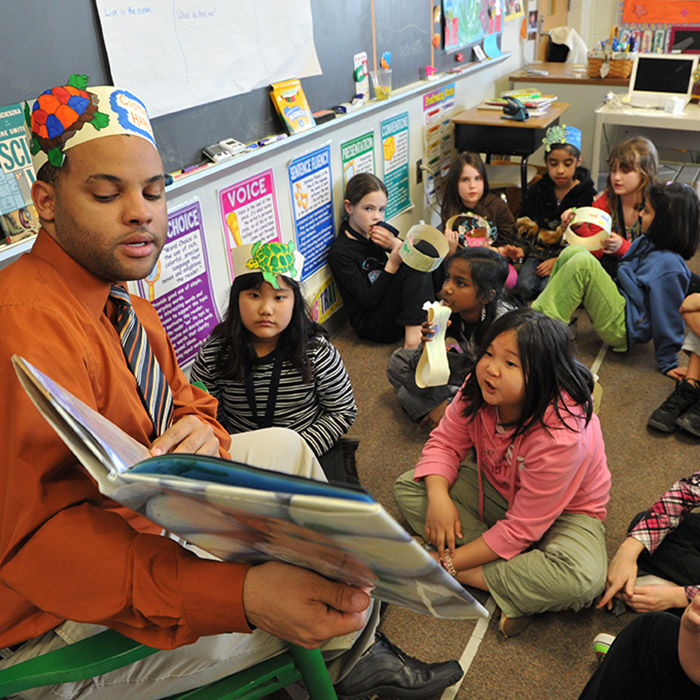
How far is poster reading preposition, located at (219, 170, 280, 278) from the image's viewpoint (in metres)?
2.33

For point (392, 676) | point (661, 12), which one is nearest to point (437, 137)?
point (661, 12)

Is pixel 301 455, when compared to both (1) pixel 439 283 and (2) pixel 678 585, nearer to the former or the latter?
(2) pixel 678 585

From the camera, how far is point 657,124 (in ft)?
12.8

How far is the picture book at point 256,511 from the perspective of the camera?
0.57m

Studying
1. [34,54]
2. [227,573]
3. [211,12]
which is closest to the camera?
[227,573]

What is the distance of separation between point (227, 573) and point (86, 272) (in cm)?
52

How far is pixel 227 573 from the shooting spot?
0.84 m

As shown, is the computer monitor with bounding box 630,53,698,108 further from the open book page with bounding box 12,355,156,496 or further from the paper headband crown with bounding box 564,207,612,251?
the open book page with bounding box 12,355,156,496

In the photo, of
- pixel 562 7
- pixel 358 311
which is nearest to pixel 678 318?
pixel 358 311

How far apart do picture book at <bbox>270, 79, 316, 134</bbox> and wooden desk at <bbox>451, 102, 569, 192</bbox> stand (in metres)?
1.54

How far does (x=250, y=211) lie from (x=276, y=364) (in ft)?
2.45

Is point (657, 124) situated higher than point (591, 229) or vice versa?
point (657, 124)

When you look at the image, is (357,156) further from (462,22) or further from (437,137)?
(462,22)

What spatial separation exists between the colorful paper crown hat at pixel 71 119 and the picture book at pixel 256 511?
44cm
